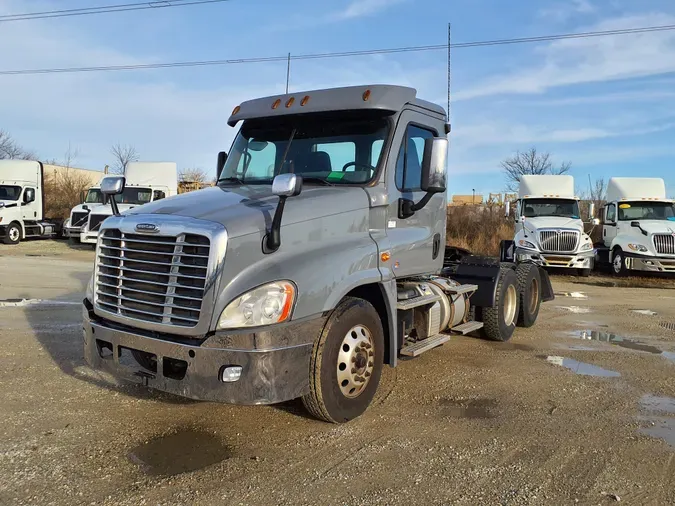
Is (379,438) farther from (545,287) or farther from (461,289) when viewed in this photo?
(545,287)

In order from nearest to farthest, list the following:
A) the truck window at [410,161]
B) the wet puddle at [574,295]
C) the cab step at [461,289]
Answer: the truck window at [410,161] → the cab step at [461,289] → the wet puddle at [574,295]

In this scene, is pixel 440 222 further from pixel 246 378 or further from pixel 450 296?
pixel 246 378

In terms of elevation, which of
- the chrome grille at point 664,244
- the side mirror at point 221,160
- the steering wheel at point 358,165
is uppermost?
the side mirror at point 221,160

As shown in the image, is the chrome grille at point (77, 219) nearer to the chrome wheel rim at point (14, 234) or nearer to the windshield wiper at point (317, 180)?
the chrome wheel rim at point (14, 234)

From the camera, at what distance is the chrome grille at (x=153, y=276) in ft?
12.5

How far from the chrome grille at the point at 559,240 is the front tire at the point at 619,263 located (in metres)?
2.02

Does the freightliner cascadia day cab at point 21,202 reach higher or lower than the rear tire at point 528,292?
higher

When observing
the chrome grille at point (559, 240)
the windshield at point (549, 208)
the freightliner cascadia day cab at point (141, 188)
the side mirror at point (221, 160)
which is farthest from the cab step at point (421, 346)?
the freightliner cascadia day cab at point (141, 188)

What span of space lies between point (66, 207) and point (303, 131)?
31.5 metres

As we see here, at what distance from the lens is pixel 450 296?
259 inches

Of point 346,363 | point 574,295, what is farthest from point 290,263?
point 574,295

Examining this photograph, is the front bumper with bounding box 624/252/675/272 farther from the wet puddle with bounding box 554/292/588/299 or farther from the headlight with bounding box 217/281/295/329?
the headlight with bounding box 217/281/295/329

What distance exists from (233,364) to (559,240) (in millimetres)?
14764

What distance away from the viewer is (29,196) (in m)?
23.9
